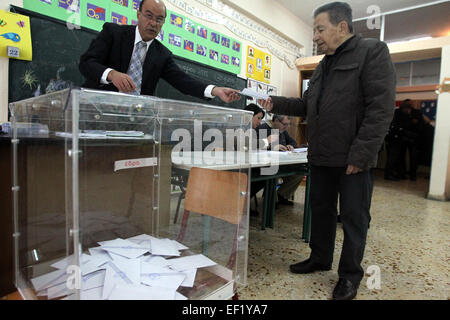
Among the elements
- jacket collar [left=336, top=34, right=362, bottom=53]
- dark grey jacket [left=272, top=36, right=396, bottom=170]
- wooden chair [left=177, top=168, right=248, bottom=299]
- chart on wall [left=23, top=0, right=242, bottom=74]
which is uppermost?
chart on wall [left=23, top=0, right=242, bottom=74]

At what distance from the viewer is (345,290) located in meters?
1.33

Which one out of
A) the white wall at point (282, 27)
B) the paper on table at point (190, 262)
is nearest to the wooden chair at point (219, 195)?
the paper on table at point (190, 262)

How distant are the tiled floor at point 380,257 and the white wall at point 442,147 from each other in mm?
678

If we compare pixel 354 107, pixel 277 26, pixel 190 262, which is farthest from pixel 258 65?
pixel 190 262

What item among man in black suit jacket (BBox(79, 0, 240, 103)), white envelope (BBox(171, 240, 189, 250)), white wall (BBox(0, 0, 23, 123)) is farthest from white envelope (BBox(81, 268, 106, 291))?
white wall (BBox(0, 0, 23, 123))

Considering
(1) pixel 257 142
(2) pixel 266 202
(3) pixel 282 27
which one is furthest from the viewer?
(3) pixel 282 27

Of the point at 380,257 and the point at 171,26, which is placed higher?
the point at 171,26

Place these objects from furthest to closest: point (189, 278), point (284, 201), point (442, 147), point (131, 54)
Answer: point (442, 147) → point (284, 201) → point (131, 54) → point (189, 278)

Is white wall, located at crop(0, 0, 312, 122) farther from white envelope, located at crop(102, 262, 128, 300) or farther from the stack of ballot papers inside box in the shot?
white envelope, located at crop(102, 262, 128, 300)

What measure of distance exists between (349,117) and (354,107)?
0.05m

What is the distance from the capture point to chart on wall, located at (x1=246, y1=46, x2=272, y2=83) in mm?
3849

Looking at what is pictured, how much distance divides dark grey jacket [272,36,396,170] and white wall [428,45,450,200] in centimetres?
332

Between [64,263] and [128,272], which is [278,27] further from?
[64,263]
